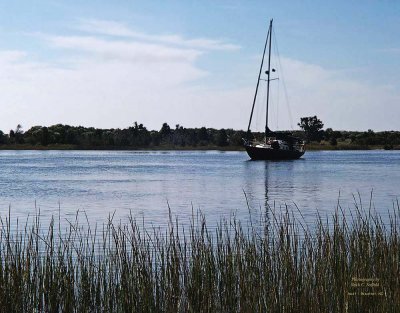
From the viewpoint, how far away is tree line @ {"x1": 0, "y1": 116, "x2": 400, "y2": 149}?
151500 millimetres

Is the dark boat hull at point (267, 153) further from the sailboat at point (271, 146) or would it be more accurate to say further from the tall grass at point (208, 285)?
the tall grass at point (208, 285)

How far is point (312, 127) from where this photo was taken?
547 ft

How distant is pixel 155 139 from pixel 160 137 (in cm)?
310

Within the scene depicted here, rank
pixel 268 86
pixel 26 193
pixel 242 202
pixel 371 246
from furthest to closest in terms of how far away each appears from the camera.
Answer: pixel 268 86 → pixel 26 193 → pixel 242 202 → pixel 371 246

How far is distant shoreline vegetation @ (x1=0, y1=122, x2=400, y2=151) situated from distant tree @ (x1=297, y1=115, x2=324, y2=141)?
9.4 inches

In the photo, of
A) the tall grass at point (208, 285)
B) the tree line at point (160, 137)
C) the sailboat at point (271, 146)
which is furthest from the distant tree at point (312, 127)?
the tall grass at point (208, 285)

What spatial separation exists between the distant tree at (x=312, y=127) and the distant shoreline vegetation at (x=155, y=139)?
0.24 m

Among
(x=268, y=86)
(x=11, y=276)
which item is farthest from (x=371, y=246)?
(x=268, y=86)

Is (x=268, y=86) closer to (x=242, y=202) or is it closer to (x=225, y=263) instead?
(x=242, y=202)

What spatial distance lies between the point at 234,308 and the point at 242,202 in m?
23.1

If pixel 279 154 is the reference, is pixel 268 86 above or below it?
above

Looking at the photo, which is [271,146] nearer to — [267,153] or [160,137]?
[267,153]

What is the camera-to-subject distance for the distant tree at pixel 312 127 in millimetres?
166750

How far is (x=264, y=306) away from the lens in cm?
925
